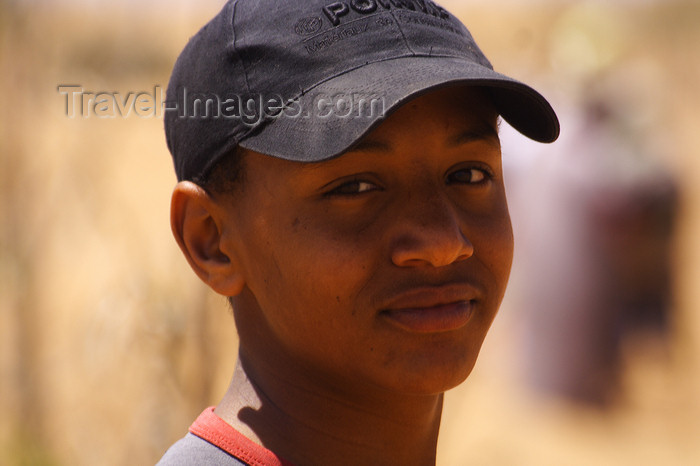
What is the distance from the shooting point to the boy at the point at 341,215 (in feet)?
5.11

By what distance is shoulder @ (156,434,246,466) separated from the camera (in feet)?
5.23

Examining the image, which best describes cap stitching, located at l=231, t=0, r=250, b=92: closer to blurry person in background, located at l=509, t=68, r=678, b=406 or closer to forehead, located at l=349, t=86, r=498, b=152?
forehead, located at l=349, t=86, r=498, b=152

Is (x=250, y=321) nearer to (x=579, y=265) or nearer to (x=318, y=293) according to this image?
(x=318, y=293)

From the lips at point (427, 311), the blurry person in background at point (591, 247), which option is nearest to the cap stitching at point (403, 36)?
the lips at point (427, 311)

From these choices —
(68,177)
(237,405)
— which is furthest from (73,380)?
(237,405)

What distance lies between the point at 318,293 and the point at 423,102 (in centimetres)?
41

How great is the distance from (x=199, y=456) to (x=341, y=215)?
20.8 inches

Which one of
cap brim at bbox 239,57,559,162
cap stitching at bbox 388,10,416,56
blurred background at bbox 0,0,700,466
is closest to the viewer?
cap brim at bbox 239,57,559,162

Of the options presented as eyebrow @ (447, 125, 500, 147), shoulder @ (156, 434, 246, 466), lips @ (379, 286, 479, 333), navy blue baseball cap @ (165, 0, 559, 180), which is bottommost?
shoulder @ (156, 434, 246, 466)

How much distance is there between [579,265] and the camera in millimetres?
6660

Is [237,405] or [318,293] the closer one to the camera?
[318,293]

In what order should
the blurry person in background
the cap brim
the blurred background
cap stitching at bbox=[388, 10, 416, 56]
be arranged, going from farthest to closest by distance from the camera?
the blurry person in background < the blurred background < cap stitching at bbox=[388, 10, 416, 56] < the cap brim

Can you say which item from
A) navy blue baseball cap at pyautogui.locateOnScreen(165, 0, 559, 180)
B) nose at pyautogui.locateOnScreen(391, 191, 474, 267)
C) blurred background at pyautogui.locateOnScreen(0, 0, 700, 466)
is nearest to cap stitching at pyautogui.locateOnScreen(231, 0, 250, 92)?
navy blue baseball cap at pyautogui.locateOnScreen(165, 0, 559, 180)

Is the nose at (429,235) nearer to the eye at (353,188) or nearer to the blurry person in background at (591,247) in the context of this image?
the eye at (353,188)
